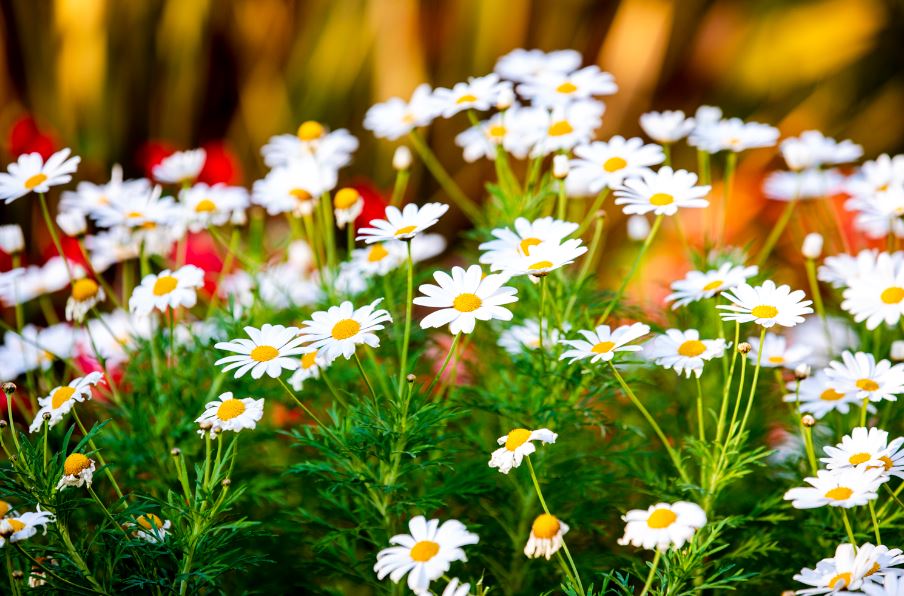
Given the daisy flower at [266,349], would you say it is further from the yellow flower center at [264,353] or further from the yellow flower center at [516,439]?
the yellow flower center at [516,439]

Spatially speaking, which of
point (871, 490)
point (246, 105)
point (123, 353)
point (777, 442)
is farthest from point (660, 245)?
point (871, 490)

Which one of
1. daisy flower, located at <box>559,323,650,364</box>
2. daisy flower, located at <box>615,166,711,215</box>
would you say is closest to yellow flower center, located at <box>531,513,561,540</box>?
daisy flower, located at <box>559,323,650,364</box>

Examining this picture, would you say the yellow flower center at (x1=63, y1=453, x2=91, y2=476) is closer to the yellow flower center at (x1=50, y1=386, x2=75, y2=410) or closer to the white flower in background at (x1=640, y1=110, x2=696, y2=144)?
the yellow flower center at (x1=50, y1=386, x2=75, y2=410)

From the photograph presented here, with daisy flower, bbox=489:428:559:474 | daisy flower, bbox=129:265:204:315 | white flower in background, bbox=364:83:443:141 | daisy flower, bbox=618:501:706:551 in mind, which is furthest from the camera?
white flower in background, bbox=364:83:443:141

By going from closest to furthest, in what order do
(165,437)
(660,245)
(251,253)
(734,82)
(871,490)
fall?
(871,490), (165,437), (251,253), (660,245), (734,82)

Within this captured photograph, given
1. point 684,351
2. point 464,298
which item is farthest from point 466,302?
point 684,351

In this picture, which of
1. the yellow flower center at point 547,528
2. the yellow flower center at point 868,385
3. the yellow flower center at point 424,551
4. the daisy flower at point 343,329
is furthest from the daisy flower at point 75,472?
the yellow flower center at point 868,385

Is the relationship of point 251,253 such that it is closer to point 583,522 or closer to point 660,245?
point 583,522
